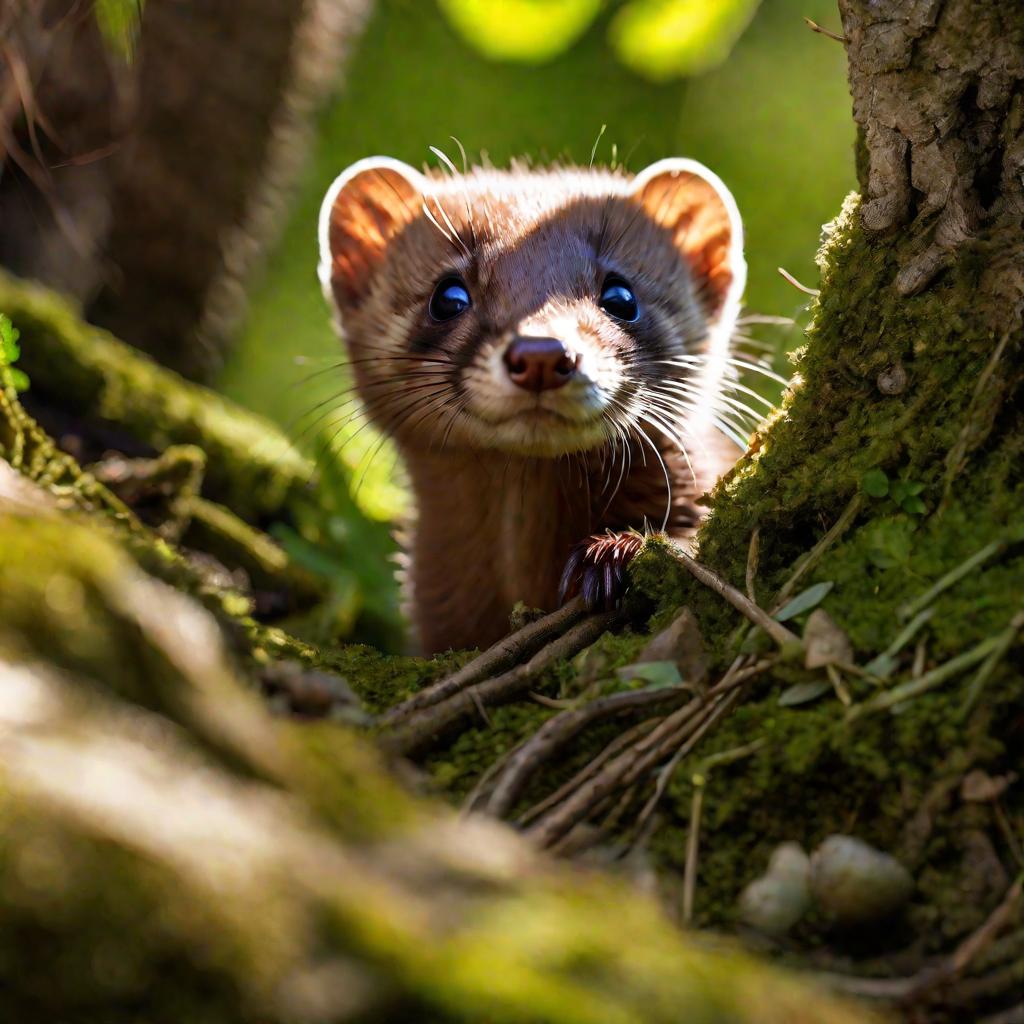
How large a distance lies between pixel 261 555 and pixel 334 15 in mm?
3541

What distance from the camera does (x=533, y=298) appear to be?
352 centimetres

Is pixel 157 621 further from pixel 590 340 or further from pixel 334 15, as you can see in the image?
pixel 334 15

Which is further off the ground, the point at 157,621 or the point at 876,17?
the point at 876,17

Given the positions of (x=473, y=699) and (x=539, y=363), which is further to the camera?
(x=539, y=363)

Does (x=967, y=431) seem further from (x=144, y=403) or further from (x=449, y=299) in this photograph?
(x=144, y=403)

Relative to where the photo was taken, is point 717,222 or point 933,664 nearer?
point 933,664

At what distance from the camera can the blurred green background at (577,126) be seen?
715 centimetres

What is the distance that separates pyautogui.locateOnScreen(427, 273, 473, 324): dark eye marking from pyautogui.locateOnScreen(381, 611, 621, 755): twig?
5.55ft

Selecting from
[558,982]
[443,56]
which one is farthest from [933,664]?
[443,56]

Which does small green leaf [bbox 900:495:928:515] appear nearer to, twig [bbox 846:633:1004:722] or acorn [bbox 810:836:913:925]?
twig [bbox 846:633:1004:722]

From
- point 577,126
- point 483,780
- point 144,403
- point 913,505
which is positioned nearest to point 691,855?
point 483,780

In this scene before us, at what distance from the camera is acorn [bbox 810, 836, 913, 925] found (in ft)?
5.07

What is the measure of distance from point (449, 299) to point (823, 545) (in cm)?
200

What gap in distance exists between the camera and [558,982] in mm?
1162
